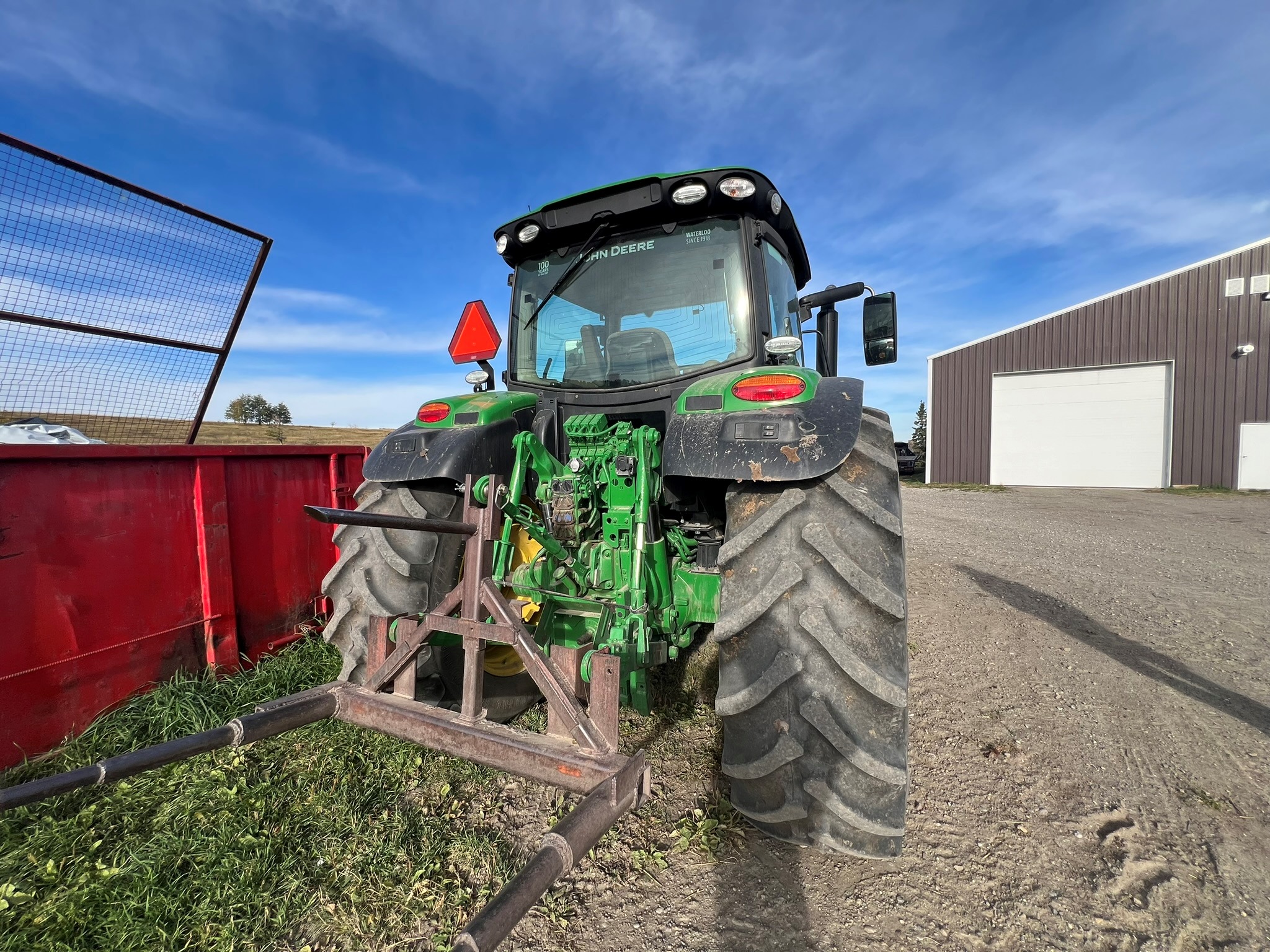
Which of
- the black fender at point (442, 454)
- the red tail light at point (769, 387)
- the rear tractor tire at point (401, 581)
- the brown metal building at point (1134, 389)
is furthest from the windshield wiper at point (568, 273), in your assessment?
the brown metal building at point (1134, 389)

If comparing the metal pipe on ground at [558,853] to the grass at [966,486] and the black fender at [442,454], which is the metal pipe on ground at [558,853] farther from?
the grass at [966,486]

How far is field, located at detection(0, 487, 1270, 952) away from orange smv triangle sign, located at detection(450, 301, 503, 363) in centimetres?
172

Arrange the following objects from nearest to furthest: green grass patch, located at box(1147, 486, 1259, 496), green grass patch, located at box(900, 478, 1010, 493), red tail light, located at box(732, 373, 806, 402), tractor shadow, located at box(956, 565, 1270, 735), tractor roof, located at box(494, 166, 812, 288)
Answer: red tail light, located at box(732, 373, 806, 402), tractor roof, located at box(494, 166, 812, 288), tractor shadow, located at box(956, 565, 1270, 735), green grass patch, located at box(1147, 486, 1259, 496), green grass patch, located at box(900, 478, 1010, 493)

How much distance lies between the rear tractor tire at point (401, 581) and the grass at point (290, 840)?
0.30 m

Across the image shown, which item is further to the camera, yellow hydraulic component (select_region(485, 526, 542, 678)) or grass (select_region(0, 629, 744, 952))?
yellow hydraulic component (select_region(485, 526, 542, 678))

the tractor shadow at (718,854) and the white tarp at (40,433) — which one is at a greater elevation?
the white tarp at (40,433)

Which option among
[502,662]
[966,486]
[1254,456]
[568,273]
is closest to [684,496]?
[502,662]

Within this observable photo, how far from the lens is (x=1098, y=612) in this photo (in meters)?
4.53

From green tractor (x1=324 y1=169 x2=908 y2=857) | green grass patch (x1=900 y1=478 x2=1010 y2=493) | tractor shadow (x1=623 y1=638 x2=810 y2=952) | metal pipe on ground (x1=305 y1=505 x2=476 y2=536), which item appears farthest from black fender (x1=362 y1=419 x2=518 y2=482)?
green grass patch (x1=900 y1=478 x2=1010 y2=493)

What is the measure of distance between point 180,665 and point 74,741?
1.59ft

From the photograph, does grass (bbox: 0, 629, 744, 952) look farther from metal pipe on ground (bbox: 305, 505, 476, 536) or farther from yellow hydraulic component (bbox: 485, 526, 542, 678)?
metal pipe on ground (bbox: 305, 505, 476, 536)

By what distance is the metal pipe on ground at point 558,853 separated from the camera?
3.04 ft

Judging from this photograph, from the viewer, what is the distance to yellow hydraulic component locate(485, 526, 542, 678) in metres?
2.65

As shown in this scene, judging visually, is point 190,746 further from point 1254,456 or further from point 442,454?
point 1254,456
